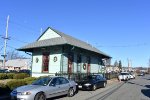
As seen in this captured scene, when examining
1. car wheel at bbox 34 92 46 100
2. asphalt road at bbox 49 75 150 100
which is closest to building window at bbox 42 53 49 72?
asphalt road at bbox 49 75 150 100

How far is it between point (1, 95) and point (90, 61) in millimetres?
20559

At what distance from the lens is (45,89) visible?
51.9 feet

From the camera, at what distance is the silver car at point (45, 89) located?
14656 millimetres

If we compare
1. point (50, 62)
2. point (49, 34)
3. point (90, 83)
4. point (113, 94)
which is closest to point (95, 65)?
point (49, 34)

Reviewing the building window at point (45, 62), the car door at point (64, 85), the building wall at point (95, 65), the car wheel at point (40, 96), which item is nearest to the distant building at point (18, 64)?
the building wall at point (95, 65)

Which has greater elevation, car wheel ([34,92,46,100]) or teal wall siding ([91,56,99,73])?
teal wall siding ([91,56,99,73])

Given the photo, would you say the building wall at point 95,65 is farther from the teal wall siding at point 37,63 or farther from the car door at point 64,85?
the car door at point 64,85

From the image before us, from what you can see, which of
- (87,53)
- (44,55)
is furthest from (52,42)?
(87,53)

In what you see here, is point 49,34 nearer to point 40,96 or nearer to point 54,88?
point 54,88

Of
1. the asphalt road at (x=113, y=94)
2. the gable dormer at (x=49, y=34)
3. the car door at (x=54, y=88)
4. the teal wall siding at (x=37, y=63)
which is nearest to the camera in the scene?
the car door at (x=54, y=88)

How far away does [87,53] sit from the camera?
118 ft

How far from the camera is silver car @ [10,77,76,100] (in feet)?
48.1

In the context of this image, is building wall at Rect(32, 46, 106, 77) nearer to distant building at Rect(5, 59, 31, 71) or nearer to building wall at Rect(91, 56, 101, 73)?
building wall at Rect(91, 56, 101, 73)

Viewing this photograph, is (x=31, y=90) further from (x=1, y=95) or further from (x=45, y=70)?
(x=45, y=70)
